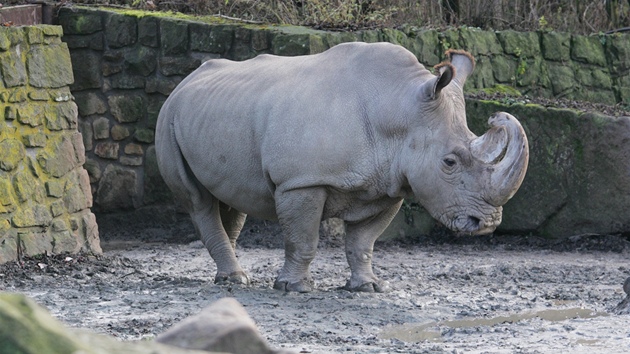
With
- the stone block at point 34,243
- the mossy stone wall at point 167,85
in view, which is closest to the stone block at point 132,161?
the mossy stone wall at point 167,85

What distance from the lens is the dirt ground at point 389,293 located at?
6.54 meters

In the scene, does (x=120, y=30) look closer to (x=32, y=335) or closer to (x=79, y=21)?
(x=79, y=21)

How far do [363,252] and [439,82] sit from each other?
129 cm

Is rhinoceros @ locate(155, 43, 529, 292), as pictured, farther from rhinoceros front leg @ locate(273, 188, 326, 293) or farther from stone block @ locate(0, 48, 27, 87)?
stone block @ locate(0, 48, 27, 87)

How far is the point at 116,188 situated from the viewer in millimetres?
11000

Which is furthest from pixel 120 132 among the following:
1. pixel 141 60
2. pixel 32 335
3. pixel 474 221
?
pixel 32 335

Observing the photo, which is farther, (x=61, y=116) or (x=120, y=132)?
(x=120, y=132)

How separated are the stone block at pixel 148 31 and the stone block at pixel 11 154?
7.40ft

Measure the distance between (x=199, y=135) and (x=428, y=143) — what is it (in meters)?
1.60

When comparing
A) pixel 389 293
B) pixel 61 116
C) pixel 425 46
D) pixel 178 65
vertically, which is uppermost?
pixel 425 46

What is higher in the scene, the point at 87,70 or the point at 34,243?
the point at 87,70

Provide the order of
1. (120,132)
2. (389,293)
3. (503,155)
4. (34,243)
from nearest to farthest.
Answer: (503,155) < (389,293) < (34,243) < (120,132)

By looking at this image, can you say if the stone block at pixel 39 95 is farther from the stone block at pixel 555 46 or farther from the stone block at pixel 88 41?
the stone block at pixel 555 46

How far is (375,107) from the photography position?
7586 millimetres
